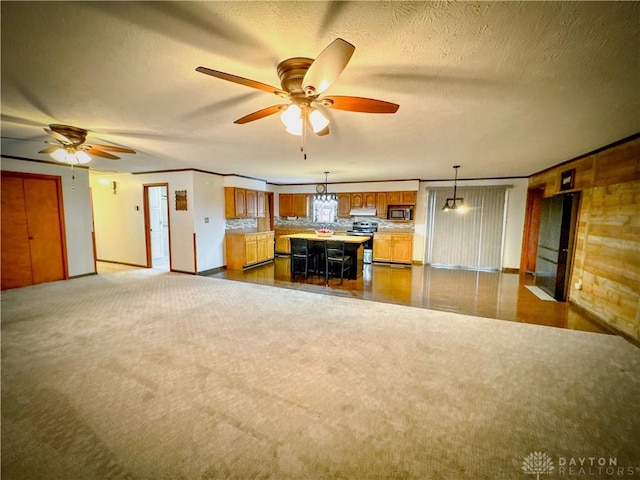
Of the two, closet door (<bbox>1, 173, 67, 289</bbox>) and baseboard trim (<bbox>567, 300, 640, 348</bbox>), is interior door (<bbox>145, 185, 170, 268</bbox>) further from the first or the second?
baseboard trim (<bbox>567, 300, 640, 348</bbox>)

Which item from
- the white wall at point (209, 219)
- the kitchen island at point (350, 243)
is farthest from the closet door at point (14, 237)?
the kitchen island at point (350, 243)

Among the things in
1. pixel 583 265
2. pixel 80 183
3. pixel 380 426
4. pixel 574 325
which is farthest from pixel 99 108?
pixel 583 265

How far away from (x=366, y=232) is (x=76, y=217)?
6.61m

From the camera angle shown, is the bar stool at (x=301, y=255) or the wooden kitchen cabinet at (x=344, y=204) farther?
the wooden kitchen cabinet at (x=344, y=204)

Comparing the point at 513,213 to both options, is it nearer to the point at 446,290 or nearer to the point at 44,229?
the point at 446,290

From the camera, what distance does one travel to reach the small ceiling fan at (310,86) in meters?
1.20

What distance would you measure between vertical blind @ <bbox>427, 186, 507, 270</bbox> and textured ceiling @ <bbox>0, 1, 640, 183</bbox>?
3.30 m

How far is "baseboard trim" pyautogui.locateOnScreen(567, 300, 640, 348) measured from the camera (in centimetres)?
279

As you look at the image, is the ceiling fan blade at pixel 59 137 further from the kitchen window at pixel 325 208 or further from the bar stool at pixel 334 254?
the kitchen window at pixel 325 208

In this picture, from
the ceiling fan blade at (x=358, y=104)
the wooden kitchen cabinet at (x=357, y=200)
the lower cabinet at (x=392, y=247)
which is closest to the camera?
the ceiling fan blade at (x=358, y=104)

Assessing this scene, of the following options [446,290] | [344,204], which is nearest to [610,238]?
[446,290]

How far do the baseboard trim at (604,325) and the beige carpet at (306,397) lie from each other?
0.11 meters

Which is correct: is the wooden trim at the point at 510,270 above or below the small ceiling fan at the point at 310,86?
below

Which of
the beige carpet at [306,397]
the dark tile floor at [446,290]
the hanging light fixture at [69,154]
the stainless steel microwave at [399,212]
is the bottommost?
the beige carpet at [306,397]
